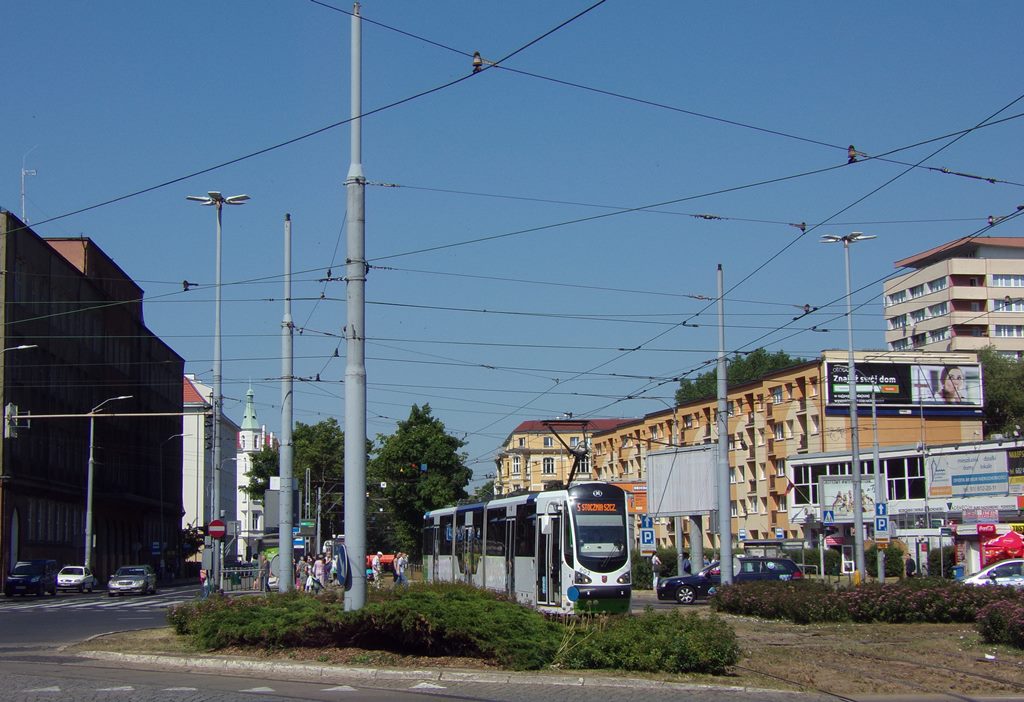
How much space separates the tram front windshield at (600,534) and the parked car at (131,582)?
34792 mm

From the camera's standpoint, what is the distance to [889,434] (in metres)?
72.5

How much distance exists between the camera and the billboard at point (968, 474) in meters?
52.0

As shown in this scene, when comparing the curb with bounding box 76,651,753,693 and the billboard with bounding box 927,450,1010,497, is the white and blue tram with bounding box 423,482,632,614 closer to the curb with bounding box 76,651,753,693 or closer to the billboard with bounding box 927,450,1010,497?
the curb with bounding box 76,651,753,693

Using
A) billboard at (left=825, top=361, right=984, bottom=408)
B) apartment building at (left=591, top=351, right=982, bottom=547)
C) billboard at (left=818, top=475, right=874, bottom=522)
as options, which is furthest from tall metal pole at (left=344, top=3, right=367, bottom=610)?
billboard at (left=825, top=361, right=984, bottom=408)

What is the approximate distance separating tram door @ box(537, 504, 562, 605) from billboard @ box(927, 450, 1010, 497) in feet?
102

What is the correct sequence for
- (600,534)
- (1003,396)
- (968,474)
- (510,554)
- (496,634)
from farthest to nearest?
1. (1003,396)
2. (968,474)
3. (510,554)
4. (600,534)
5. (496,634)

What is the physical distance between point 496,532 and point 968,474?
3106 centimetres

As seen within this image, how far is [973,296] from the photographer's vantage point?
103 m

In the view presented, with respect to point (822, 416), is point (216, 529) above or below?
below

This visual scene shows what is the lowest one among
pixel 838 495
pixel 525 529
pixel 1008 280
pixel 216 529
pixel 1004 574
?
pixel 1004 574

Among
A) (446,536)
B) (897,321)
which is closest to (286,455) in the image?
(446,536)

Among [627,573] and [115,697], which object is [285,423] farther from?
[115,697]

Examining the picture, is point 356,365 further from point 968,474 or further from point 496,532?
point 968,474

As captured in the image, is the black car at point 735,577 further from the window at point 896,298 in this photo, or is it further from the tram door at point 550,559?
the window at point 896,298
